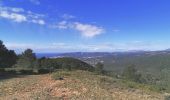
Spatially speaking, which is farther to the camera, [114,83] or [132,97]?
[114,83]

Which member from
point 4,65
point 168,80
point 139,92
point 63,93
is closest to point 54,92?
point 63,93

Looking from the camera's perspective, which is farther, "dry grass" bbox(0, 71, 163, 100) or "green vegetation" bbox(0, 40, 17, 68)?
"green vegetation" bbox(0, 40, 17, 68)

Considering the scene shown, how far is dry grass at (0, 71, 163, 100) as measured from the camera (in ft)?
64.9

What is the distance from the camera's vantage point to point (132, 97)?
65.2 feet

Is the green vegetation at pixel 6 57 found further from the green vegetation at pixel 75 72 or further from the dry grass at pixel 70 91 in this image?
the dry grass at pixel 70 91

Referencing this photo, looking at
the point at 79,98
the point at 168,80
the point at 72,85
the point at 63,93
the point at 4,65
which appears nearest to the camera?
the point at 79,98

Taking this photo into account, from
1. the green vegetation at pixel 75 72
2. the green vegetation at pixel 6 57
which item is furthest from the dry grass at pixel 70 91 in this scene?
the green vegetation at pixel 6 57

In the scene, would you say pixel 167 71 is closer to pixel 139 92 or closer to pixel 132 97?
pixel 139 92

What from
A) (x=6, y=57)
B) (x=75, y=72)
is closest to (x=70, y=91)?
(x=75, y=72)

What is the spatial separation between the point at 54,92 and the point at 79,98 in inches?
88.1

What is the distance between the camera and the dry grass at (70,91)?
1978 cm

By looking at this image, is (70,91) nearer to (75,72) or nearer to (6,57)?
(75,72)

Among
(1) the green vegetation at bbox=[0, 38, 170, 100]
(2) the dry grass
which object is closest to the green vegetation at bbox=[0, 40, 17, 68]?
(1) the green vegetation at bbox=[0, 38, 170, 100]

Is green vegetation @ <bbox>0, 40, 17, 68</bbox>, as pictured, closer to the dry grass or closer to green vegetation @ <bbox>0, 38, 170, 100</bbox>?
green vegetation @ <bbox>0, 38, 170, 100</bbox>
